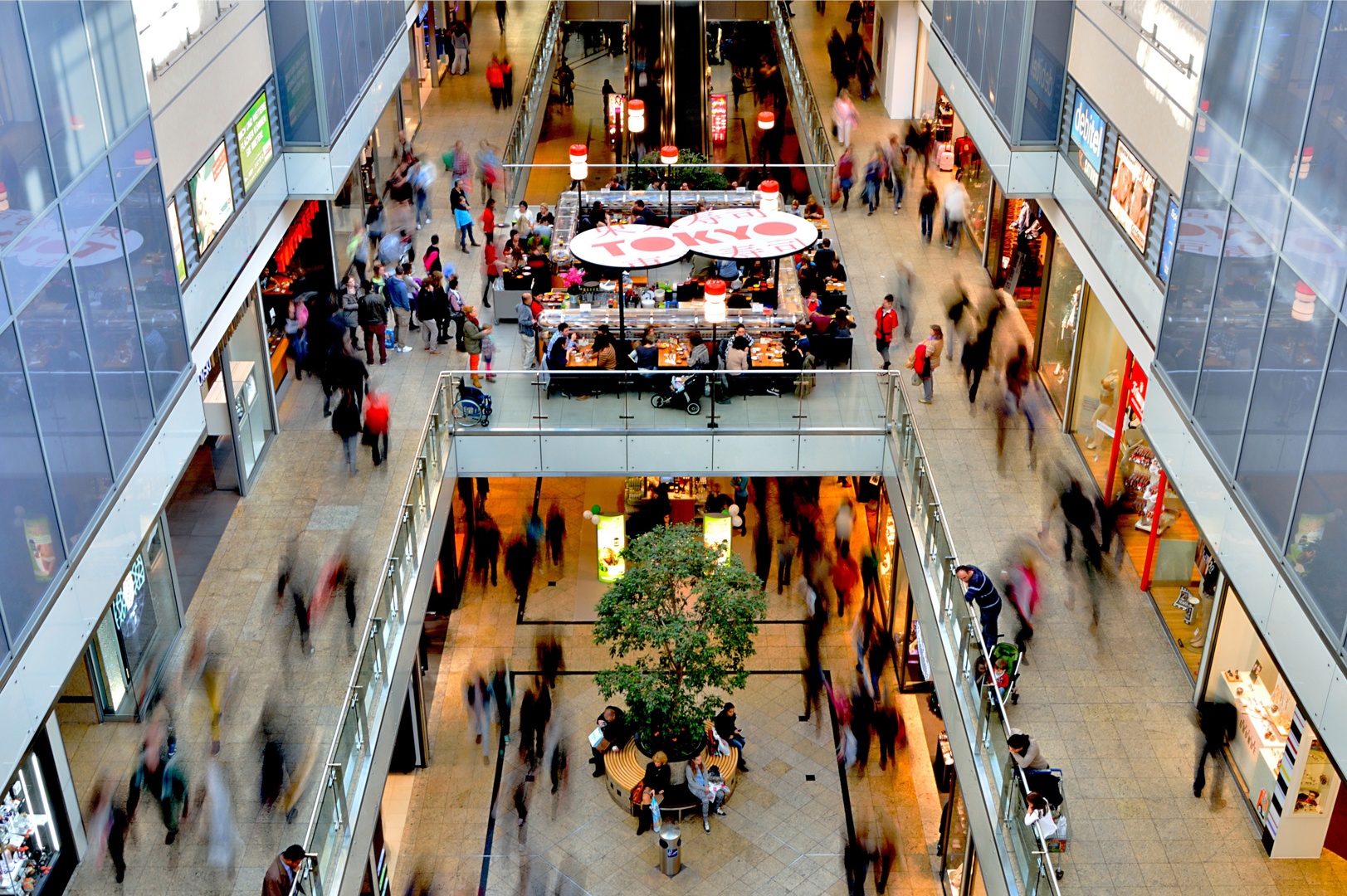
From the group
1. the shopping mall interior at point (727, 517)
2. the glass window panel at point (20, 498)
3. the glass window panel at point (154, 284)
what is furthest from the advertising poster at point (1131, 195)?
the glass window panel at point (20, 498)

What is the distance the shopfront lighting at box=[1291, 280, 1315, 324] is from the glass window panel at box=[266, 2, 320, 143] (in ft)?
42.5

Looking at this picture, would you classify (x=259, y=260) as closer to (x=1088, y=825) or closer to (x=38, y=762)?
(x=38, y=762)

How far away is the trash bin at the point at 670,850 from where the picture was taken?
49.0 feet

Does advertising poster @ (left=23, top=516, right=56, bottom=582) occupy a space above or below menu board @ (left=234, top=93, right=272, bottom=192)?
below

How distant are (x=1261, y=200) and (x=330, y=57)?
12.9 meters

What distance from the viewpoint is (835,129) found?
1128 inches

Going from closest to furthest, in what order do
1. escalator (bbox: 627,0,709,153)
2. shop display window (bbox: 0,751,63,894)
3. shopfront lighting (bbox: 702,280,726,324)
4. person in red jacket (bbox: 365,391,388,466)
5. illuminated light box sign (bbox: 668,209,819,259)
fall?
shop display window (bbox: 0,751,63,894) < shopfront lighting (bbox: 702,280,726,324) < person in red jacket (bbox: 365,391,388,466) < illuminated light box sign (bbox: 668,209,819,259) < escalator (bbox: 627,0,709,153)

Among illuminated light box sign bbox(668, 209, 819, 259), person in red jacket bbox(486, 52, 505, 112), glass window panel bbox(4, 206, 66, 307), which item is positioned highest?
glass window panel bbox(4, 206, 66, 307)

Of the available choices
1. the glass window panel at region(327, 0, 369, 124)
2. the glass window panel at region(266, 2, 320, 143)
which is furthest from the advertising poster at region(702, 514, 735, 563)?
the glass window panel at region(327, 0, 369, 124)

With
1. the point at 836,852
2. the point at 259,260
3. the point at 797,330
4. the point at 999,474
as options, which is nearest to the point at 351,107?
the point at 259,260

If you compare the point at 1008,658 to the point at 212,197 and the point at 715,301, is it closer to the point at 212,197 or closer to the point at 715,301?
the point at 715,301

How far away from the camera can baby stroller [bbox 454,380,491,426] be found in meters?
17.0

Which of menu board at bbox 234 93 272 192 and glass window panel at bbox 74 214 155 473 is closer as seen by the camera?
glass window panel at bbox 74 214 155 473

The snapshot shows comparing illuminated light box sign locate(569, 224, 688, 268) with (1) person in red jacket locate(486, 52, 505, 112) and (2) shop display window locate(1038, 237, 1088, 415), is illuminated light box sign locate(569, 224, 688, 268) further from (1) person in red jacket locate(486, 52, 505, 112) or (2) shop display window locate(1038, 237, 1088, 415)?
(1) person in red jacket locate(486, 52, 505, 112)
